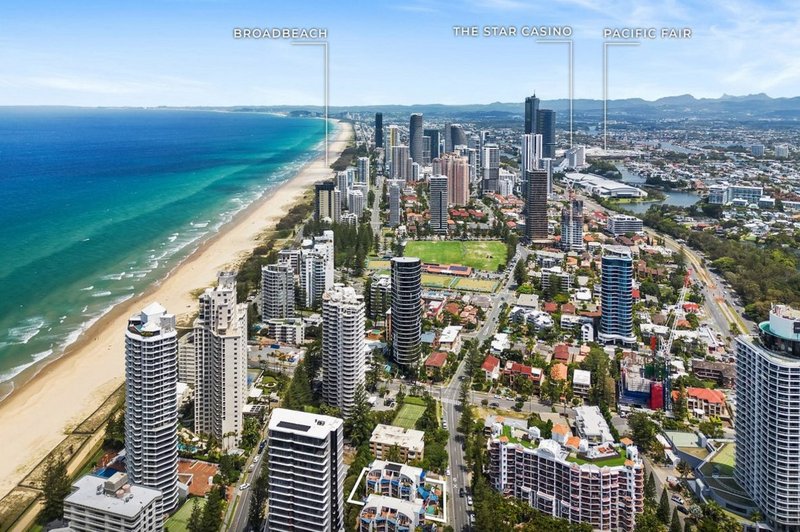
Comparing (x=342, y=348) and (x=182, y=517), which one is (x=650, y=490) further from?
(x=182, y=517)

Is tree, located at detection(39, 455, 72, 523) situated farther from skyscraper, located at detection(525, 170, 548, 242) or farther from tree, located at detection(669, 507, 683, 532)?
skyscraper, located at detection(525, 170, 548, 242)

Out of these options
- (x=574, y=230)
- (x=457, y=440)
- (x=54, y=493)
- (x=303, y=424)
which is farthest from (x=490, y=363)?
(x=574, y=230)

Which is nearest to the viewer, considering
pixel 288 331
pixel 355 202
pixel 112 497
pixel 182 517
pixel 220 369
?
pixel 112 497

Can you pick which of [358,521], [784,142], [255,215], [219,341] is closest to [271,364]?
[219,341]

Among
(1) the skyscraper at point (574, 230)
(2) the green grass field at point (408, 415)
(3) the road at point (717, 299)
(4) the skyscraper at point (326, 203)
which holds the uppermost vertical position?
(4) the skyscraper at point (326, 203)

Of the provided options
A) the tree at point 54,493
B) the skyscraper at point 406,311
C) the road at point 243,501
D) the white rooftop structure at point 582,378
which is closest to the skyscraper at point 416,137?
the skyscraper at point 406,311

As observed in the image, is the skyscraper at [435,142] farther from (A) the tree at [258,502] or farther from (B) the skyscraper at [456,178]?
(A) the tree at [258,502]
